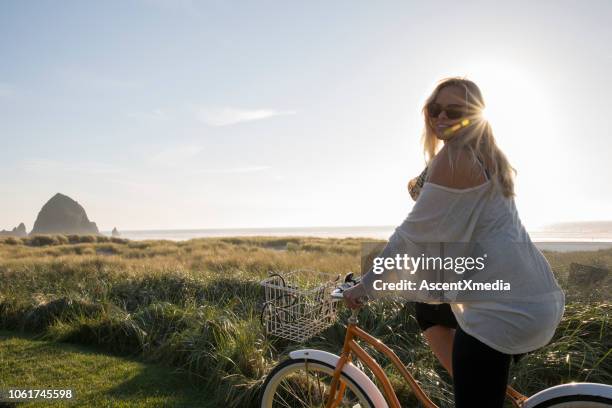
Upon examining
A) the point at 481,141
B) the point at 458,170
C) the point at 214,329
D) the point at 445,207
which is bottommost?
the point at 214,329

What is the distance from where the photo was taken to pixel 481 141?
5.99 ft

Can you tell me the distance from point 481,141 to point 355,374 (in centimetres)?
130

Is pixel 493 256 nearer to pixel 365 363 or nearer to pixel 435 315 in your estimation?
pixel 435 315

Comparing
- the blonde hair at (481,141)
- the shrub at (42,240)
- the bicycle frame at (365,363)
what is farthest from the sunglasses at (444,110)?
the shrub at (42,240)

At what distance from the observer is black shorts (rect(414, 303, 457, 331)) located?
2182mm

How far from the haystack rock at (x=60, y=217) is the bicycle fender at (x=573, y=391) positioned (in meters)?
118

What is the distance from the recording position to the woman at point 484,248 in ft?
5.56

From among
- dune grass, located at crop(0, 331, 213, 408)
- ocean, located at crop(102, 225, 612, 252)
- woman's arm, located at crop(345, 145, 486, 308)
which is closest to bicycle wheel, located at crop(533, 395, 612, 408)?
woman's arm, located at crop(345, 145, 486, 308)

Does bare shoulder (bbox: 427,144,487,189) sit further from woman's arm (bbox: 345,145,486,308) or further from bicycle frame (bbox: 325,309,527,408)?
bicycle frame (bbox: 325,309,527,408)

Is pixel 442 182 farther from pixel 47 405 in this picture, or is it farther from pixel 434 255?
pixel 47 405

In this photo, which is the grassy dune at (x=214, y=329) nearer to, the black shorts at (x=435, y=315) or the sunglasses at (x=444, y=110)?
the black shorts at (x=435, y=315)

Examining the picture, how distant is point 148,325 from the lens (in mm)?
5637

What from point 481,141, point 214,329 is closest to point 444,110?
point 481,141

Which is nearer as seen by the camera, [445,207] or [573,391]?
[445,207]
